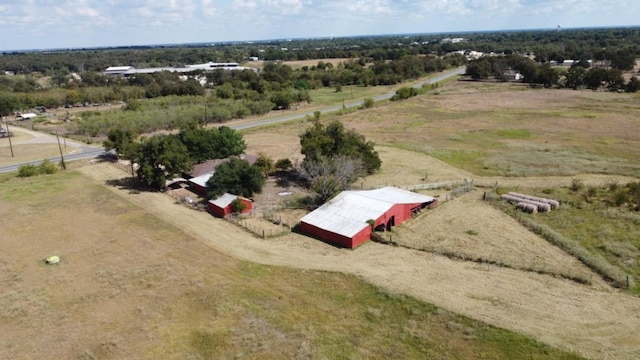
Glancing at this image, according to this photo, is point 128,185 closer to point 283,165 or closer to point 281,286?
point 283,165

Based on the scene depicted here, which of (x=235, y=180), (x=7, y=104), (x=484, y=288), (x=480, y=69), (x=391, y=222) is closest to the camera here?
(x=484, y=288)

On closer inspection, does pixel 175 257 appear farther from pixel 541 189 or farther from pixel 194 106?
pixel 194 106

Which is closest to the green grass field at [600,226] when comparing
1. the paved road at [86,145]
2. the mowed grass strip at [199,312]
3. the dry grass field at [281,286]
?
the dry grass field at [281,286]

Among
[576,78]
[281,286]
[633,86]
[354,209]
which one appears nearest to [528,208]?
[354,209]

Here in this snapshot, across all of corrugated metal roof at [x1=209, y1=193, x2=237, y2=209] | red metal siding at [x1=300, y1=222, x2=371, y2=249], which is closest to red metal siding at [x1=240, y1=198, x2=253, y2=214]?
corrugated metal roof at [x1=209, y1=193, x2=237, y2=209]

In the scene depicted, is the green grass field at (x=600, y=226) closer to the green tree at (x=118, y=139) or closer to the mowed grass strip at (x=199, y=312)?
the mowed grass strip at (x=199, y=312)

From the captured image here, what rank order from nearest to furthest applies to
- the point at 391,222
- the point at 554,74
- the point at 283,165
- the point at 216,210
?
the point at 391,222 < the point at 216,210 < the point at 283,165 < the point at 554,74
